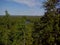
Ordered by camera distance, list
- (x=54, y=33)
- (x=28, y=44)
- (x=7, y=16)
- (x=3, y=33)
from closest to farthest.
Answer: (x=54, y=33) < (x=28, y=44) < (x=3, y=33) < (x=7, y=16)

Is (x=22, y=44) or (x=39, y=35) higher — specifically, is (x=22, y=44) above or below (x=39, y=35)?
below

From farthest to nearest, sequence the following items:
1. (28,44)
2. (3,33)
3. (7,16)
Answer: (7,16)
(3,33)
(28,44)

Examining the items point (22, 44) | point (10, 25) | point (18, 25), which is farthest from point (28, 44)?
point (10, 25)

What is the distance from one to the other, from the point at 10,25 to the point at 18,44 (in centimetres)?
860

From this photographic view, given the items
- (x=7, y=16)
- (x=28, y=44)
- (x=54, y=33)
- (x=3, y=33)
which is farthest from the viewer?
(x=7, y=16)

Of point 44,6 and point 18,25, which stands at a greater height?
point 44,6

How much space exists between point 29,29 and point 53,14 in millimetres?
18754

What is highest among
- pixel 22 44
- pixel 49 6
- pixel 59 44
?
pixel 49 6

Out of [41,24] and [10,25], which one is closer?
[41,24]

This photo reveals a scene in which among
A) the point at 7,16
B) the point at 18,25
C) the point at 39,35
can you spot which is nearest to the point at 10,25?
the point at 7,16

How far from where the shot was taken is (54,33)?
25531 mm

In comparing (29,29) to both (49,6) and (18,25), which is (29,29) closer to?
(18,25)

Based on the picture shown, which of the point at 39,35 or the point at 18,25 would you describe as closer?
the point at 39,35

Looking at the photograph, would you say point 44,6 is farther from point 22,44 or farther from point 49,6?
point 22,44
